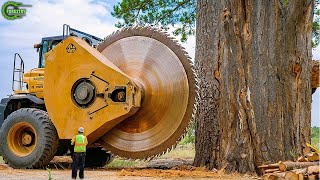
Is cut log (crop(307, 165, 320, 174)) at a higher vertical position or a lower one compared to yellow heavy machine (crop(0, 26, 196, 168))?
lower

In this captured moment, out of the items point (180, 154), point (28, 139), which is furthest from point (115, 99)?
point (180, 154)

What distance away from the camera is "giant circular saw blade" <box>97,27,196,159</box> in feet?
29.1

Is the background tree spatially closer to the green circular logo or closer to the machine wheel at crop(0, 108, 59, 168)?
the machine wheel at crop(0, 108, 59, 168)

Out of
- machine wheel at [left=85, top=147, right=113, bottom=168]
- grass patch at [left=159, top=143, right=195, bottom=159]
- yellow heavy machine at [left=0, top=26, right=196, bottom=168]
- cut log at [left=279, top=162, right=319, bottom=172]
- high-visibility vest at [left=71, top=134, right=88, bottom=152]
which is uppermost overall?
yellow heavy machine at [left=0, top=26, right=196, bottom=168]

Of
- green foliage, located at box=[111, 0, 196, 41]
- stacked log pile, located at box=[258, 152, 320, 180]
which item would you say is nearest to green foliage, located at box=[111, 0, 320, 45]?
green foliage, located at box=[111, 0, 196, 41]

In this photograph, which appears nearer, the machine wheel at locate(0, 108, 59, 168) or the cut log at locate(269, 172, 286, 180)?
the cut log at locate(269, 172, 286, 180)

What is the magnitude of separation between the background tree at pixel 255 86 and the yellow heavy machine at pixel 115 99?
2.50 feet

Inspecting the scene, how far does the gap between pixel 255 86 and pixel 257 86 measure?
1.4 inches

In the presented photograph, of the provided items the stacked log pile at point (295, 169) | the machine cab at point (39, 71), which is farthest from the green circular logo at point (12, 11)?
the stacked log pile at point (295, 169)

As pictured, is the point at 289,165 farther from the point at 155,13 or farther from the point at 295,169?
the point at 155,13

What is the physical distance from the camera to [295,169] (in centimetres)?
725

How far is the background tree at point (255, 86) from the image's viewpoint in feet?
28.9

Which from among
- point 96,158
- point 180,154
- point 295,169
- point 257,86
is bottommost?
point 180,154

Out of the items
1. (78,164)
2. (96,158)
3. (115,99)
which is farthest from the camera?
(96,158)
